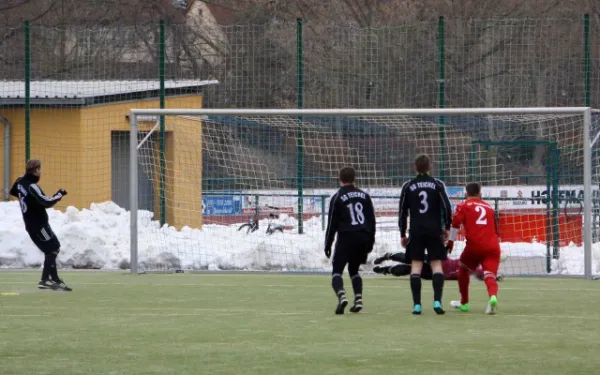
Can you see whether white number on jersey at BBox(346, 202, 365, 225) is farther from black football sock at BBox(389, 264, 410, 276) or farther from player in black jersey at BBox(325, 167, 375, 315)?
black football sock at BBox(389, 264, 410, 276)

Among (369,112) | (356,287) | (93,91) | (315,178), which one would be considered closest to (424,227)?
(356,287)

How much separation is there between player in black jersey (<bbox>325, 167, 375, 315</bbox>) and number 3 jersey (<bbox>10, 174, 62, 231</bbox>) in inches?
159

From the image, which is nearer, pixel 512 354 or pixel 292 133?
pixel 512 354

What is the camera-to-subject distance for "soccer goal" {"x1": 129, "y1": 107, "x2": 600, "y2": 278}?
18.4 meters

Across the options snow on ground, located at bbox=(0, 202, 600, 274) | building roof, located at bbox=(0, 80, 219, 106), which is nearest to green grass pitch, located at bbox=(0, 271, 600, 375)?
snow on ground, located at bbox=(0, 202, 600, 274)

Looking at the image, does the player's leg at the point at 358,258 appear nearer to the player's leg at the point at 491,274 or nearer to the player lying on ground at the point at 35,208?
the player's leg at the point at 491,274

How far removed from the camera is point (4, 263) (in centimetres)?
1908

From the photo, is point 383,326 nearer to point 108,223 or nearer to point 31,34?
point 108,223

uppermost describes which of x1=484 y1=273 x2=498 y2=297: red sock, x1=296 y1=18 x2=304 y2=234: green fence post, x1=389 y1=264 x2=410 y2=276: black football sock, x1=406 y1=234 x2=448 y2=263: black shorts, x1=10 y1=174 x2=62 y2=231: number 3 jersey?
x1=296 y1=18 x2=304 y2=234: green fence post

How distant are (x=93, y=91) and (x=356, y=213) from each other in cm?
1158

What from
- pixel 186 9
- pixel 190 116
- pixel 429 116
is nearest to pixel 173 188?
pixel 190 116

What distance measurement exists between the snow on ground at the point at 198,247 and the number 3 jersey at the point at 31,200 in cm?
456

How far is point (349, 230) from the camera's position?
37.4ft

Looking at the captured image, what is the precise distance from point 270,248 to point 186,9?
77.4ft
